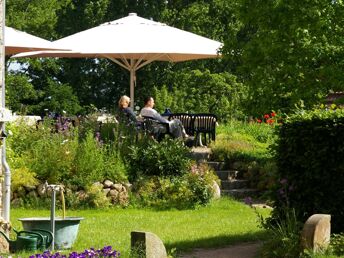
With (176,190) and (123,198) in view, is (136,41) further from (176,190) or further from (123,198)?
(123,198)

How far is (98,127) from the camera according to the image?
651 inches

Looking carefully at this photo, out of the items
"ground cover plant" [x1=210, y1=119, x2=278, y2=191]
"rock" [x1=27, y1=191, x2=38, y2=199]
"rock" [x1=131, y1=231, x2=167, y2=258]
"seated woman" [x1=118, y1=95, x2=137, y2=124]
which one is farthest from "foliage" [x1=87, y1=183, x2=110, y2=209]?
"rock" [x1=131, y1=231, x2=167, y2=258]

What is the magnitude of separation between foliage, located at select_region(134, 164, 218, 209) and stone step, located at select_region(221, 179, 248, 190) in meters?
1.34

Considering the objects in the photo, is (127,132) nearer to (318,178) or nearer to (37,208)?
(37,208)

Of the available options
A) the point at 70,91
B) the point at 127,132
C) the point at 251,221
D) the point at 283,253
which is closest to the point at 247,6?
the point at 127,132

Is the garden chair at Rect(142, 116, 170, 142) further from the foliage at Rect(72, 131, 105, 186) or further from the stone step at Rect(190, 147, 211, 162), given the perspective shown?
the foliage at Rect(72, 131, 105, 186)

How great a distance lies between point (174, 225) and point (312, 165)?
3.29 m

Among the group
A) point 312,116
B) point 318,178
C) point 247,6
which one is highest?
point 247,6

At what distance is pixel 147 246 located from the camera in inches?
310

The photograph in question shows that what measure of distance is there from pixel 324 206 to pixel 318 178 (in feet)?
1.11

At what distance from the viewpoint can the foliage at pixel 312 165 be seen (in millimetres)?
9430

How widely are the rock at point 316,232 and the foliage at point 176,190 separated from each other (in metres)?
5.71

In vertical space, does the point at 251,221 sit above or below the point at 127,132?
below

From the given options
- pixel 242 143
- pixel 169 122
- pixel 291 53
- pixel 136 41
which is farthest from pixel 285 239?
pixel 136 41
